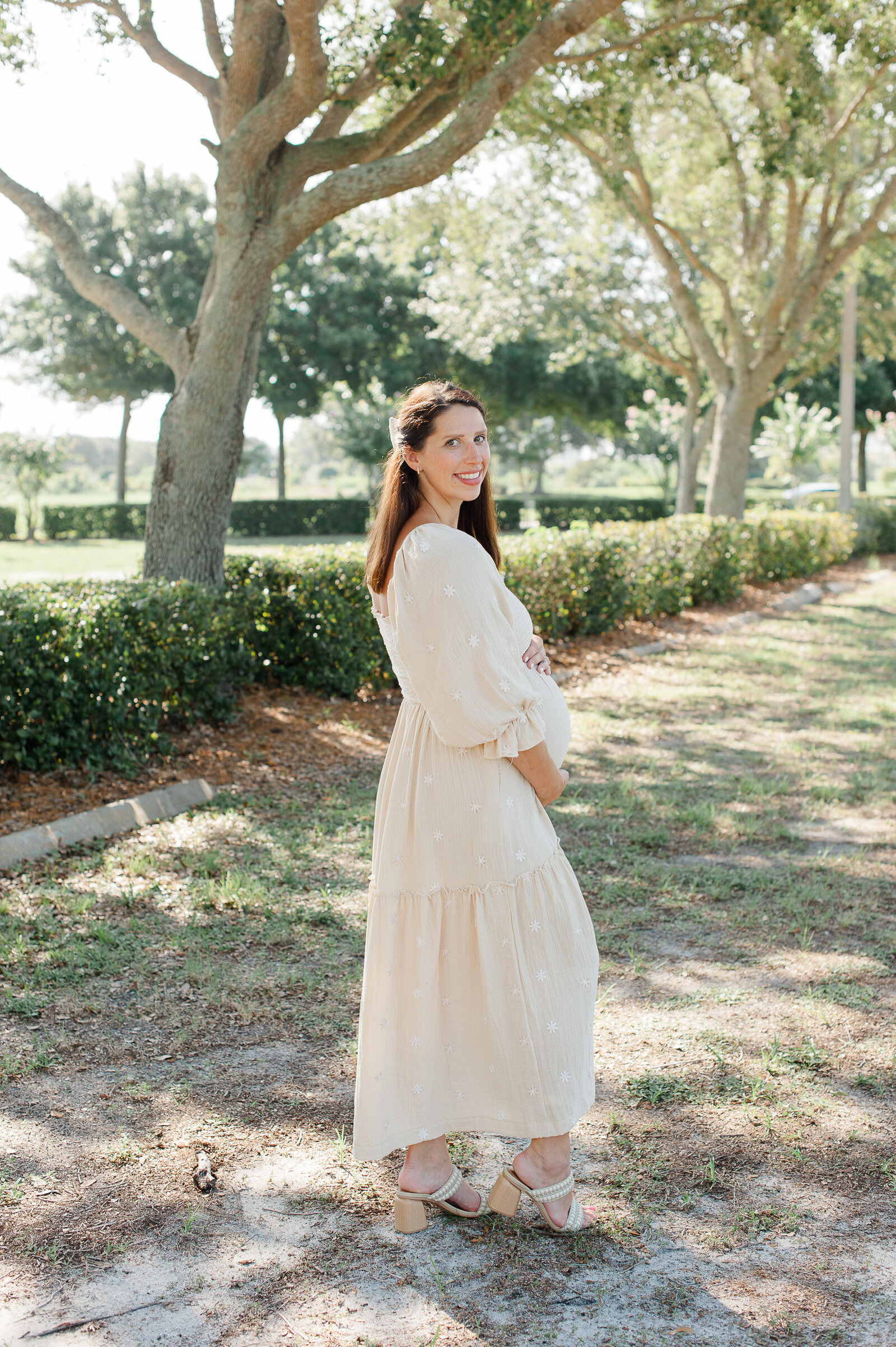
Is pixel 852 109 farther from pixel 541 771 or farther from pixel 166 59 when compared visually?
pixel 541 771

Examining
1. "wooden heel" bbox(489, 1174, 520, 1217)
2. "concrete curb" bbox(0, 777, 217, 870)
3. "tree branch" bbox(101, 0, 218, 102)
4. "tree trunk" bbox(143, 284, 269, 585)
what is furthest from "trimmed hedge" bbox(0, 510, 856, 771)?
"wooden heel" bbox(489, 1174, 520, 1217)

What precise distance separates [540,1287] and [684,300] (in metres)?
17.1

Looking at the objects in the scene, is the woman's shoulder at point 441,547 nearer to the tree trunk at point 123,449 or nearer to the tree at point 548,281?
the tree at point 548,281

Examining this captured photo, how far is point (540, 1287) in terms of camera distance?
2.38m

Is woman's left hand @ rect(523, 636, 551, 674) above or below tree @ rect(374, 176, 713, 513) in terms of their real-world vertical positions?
below

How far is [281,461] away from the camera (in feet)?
→ 114

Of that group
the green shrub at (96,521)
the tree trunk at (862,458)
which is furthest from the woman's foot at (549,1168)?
the tree trunk at (862,458)

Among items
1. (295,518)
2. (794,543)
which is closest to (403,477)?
(794,543)

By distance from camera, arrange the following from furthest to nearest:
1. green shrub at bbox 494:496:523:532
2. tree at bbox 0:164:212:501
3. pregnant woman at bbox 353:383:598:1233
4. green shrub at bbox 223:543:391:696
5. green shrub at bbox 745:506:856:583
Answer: green shrub at bbox 494:496:523:532
tree at bbox 0:164:212:501
green shrub at bbox 745:506:856:583
green shrub at bbox 223:543:391:696
pregnant woman at bbox 353:383:598:1233

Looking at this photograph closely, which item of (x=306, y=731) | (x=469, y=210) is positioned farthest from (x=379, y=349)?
(x=306, y=731)

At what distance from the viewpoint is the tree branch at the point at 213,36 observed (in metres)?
8.20

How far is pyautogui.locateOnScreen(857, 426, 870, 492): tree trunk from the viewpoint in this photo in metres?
39.1

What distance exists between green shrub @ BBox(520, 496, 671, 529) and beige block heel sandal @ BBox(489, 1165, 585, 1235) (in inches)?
1298

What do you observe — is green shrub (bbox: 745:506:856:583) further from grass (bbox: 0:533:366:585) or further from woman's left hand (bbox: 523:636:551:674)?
woman's left hand (bbox: 523:636:551:674)
